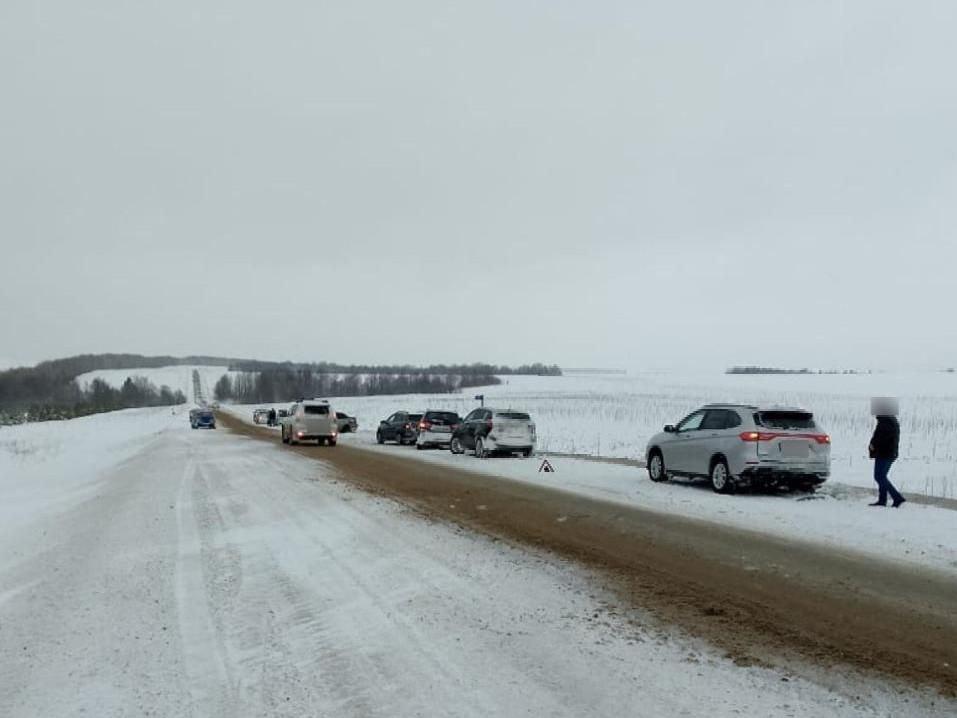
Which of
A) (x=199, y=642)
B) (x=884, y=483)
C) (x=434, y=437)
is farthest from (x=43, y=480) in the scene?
(x=884, y=483)

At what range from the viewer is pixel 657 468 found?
17672mm

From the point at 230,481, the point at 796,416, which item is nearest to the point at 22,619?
the point at 230,481

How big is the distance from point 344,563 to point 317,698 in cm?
384

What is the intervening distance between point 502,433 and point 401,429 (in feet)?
33.4

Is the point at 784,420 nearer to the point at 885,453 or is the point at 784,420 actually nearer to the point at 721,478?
the point at 721,478

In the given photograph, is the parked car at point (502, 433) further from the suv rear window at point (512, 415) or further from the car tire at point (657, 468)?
the car tire at point (657, 468)

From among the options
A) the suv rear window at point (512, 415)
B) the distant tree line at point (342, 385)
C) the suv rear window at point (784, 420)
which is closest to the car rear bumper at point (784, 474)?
the suv rear window at point (784, 420)

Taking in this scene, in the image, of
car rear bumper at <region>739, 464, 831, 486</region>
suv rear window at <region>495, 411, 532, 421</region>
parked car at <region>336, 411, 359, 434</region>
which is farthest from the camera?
parked car at <region>336, 411, 359, 434</region>

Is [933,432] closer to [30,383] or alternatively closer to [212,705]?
[212,705]

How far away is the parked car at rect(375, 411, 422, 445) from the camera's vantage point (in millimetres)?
34250

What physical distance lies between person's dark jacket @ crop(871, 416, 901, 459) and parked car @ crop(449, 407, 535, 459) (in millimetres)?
13425

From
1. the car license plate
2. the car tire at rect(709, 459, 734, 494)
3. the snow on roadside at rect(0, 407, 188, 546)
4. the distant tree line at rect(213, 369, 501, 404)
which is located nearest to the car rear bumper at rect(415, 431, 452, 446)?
the snow on roadside at rect(0, 407, 188, 546)

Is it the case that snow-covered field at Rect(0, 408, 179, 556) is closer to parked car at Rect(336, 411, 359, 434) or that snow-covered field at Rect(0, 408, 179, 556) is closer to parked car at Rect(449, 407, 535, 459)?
parked car at Rect(449, 407, 535, 459)

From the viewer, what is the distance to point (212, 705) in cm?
446
